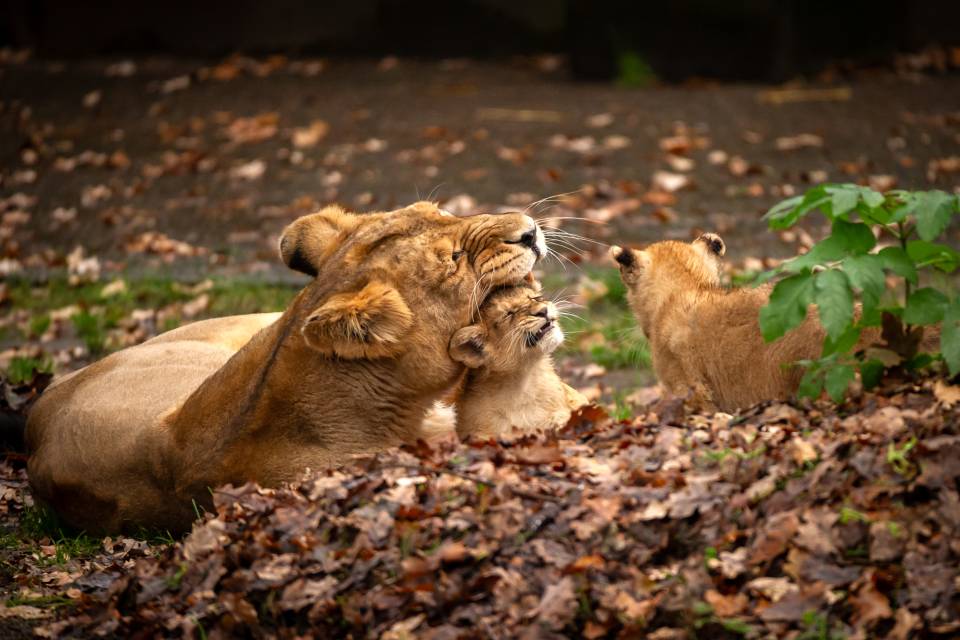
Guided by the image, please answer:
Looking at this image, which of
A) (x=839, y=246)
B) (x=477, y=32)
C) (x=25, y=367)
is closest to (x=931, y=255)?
(x=839, y=246)

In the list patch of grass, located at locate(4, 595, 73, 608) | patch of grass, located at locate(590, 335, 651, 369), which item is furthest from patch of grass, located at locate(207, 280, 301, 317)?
patch of grass, located at locate(4, 595, 73, 608)

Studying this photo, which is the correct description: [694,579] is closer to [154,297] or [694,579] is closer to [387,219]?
[387,219]

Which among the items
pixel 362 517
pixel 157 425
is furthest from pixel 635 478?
pixel 157 425

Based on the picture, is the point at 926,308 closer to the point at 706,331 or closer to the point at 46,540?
the point at 706,331

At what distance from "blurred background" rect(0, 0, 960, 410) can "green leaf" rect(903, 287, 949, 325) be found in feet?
9.12

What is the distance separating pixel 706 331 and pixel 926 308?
1549 mm

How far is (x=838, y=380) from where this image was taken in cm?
486

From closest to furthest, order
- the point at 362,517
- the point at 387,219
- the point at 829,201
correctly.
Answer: the point at 362,517 < the point at 829,201 < the point at 387,219

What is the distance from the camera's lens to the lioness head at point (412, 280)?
4969mm

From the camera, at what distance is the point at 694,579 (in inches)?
159

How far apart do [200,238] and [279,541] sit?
26.2 feet

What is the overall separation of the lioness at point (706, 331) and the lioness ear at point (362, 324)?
173 centimetres

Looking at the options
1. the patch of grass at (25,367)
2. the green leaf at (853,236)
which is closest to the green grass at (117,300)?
the patch of grass at (25,367)

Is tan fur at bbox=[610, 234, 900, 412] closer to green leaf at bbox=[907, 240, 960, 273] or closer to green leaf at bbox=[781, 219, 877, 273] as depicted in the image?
green leaf at bbox=[907, 240, 960, 273]
